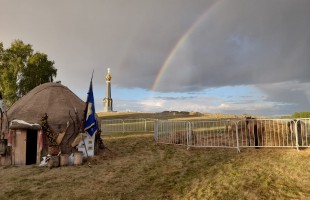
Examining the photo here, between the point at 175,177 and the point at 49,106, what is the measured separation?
30.5 ft

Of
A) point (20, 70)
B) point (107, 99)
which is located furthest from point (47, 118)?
point (107, 99)

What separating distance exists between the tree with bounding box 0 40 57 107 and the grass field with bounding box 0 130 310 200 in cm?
2413

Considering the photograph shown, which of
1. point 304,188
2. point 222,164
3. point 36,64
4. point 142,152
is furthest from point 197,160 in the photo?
point 36,64

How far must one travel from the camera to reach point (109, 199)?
27.9ft

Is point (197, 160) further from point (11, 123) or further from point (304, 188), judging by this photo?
point (11, 123)

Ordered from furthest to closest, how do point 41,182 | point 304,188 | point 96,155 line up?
point 96,155, point 41,182, point 304,188

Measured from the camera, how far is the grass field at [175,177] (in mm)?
8469

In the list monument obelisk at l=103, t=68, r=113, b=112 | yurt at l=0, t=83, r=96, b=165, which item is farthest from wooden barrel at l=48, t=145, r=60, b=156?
monument obelisk at l=103, t=68, r=113, b=112

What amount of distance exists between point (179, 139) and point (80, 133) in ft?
21.9

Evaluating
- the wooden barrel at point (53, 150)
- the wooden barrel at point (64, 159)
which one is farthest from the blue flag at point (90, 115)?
the wooden barrel at point (64, 159)

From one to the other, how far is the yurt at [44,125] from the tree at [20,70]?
20.6 metres

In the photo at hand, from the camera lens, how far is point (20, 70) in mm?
35750

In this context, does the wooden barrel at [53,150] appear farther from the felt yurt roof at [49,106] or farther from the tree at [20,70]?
the tree at [20,70]

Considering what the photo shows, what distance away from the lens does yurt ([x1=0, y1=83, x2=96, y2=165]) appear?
14.5m
